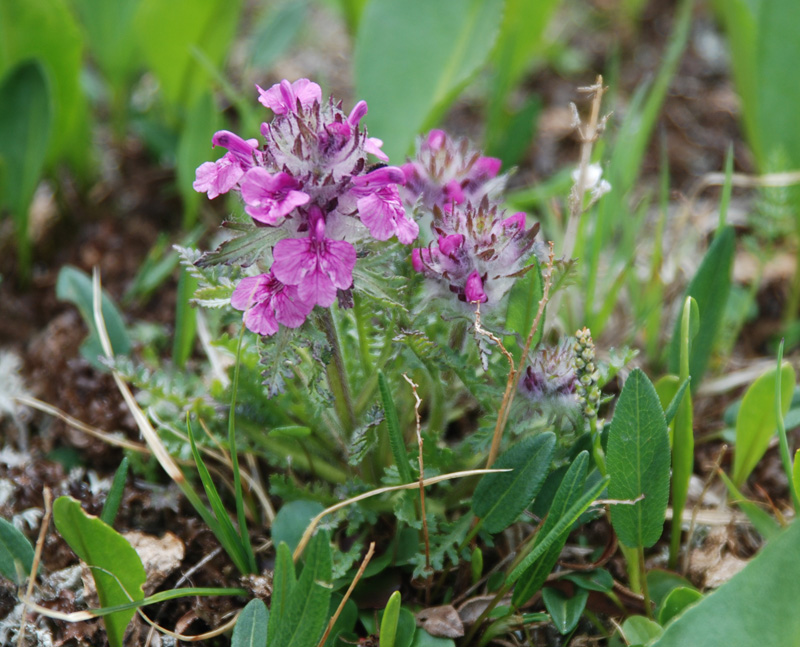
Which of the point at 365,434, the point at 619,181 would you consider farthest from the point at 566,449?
the point at 619,181

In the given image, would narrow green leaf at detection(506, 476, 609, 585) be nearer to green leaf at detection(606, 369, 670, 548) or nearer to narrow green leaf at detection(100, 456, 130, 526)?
green leaf at detection(606, 369, 670, 548)

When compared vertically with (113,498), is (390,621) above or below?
below

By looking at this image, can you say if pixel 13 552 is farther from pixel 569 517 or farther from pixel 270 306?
pixel 569 517

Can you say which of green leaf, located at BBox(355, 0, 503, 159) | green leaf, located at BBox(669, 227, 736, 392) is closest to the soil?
green leaf, located at BBox(669, 227, 736, 392)

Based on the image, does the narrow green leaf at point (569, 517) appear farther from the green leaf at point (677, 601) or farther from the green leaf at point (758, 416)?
the green leaf at point (758, 416)

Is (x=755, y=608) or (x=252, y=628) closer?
(x=755, y=608)

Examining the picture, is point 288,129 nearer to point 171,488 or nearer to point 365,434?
point 365,434

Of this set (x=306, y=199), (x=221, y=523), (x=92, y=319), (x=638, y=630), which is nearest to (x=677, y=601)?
(x=638, y=630)
